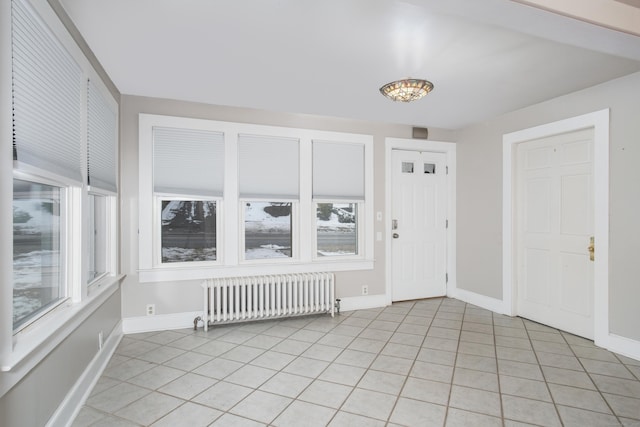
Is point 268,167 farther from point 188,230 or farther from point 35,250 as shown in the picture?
point 35,250

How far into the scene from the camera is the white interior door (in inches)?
139

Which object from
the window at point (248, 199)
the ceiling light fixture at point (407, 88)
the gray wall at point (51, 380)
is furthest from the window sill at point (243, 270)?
the ceiling light fixture at point (407, 88)

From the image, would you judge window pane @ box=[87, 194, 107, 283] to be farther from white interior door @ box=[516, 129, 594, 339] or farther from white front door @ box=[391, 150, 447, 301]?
white interior door @ box=[516, 129, 594, 339]

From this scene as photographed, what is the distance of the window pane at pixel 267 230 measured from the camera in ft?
13.8

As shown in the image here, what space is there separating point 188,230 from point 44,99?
227 centimetres

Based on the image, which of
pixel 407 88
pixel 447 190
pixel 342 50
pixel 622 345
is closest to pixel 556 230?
pixel 622 345

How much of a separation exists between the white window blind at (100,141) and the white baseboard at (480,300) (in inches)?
184

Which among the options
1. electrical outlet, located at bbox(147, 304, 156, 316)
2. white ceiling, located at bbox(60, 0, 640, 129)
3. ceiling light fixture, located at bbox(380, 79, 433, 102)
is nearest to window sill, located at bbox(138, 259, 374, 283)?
electrical outlet, located at bbox(147, 304, 156, 316)

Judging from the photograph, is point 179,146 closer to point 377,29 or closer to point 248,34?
point 248,34

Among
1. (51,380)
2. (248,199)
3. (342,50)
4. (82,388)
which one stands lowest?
(82,388)

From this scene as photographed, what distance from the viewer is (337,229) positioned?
15.3 feet

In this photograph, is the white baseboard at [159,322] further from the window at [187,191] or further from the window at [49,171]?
the window at [49,171]

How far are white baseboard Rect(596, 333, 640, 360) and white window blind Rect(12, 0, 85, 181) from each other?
15.1 ft

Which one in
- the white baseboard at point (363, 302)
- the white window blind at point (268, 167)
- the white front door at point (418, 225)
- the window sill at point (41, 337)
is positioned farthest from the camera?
the white front door at point (418, 225)
